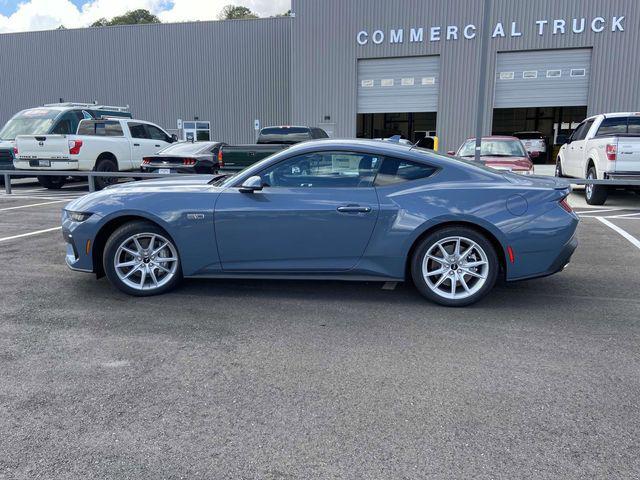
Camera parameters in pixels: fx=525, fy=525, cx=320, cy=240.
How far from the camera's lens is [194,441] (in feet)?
8.55

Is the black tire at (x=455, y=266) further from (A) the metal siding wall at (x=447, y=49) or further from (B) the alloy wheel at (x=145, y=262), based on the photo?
(A) the metal siding wall at (x=447, y=49)

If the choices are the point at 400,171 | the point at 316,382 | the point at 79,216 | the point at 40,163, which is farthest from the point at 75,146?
the point at 316,382

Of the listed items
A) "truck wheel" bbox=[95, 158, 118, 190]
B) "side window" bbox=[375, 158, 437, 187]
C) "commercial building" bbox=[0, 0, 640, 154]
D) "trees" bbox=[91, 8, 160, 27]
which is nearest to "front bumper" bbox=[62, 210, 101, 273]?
"side window" bbox=[375, 158, 437, 187]

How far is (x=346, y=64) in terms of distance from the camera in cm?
2516

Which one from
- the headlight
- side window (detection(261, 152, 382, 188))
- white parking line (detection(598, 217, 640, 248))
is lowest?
white parking line (detection(598, 217, 640, 248))

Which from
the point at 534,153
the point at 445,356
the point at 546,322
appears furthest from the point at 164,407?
the point at 534,153

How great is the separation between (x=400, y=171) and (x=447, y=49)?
70.4 ft

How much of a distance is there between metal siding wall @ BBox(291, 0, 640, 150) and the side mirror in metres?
21.5

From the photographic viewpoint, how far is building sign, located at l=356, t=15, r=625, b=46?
880 inches

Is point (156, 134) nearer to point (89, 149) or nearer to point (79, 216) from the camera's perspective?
point (89, 149)

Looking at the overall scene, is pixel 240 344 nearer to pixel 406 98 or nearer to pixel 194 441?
pixel 194 441

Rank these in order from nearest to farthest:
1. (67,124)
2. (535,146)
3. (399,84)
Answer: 1. (67,124)
2. (399,84)
3. (535,146)

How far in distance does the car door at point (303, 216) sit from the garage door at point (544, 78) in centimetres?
2187

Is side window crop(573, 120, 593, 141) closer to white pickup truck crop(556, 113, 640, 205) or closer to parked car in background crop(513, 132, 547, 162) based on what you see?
white pickup truck crop(556, 113, 640, 205)
